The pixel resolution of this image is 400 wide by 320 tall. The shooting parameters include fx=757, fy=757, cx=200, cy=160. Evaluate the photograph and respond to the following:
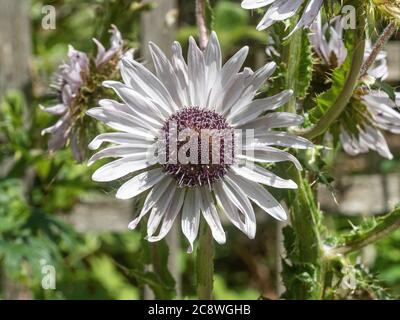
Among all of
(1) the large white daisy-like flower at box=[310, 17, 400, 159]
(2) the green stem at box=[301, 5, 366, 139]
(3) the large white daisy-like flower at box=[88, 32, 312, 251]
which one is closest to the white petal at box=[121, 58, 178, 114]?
(3) the large white daisy-like flower at box=[88, 32, 312, 251]

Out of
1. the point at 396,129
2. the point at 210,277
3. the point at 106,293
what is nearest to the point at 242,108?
the point at 210,277

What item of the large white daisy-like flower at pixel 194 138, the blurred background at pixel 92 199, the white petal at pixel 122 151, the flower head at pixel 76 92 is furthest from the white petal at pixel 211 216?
the flower head at pixel 76 92

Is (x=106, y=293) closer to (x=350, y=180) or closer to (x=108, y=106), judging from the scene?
(x=350, y=180)

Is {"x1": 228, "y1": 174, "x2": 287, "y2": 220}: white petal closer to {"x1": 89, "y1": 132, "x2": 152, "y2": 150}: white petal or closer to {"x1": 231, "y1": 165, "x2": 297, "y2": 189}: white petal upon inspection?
{"x1": 231, "y1": 165, "x2": 297, "y2": 189}: white petal

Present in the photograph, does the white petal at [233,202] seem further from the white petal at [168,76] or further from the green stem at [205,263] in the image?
the white petal at [168,76]

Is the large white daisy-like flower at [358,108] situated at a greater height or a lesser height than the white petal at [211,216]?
greater
